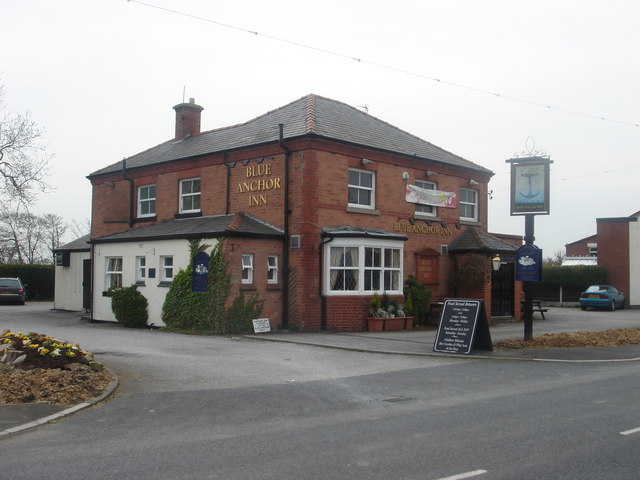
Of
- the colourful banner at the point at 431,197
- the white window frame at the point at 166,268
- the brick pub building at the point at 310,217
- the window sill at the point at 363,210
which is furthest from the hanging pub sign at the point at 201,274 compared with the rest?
the colourful banner at the point at 431,197

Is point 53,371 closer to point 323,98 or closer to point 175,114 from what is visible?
point 323,98

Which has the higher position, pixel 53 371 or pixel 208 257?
pixel 208 257

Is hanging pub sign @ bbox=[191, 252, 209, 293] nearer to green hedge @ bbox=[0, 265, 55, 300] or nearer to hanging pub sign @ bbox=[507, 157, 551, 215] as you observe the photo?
hanging pub sign @ bbox=[507, 157, 551, 215]

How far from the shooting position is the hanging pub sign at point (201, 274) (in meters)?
19.6

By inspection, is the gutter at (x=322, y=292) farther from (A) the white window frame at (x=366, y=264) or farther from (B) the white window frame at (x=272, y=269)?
(B) the white window frame at (x=272, y=269)

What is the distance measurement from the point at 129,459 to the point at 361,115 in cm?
2074

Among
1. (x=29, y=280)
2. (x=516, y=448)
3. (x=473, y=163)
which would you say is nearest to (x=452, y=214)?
(x=473, y=163)

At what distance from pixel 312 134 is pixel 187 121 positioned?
398 inches

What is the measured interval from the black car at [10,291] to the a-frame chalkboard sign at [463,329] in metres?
26.0

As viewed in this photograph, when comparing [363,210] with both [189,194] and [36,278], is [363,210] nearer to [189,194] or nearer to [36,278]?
[189,194]

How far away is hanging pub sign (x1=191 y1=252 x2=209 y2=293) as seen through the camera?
64.3 ft

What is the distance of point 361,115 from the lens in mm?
25812

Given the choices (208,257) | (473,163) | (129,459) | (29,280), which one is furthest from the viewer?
(29,280)

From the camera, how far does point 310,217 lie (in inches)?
817
